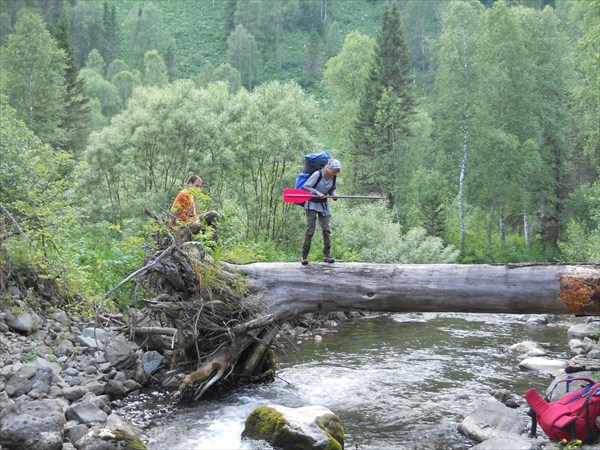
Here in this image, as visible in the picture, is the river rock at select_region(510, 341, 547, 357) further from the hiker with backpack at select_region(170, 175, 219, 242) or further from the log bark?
the hiker with backpack at select_region(170, 175, 219, 242)

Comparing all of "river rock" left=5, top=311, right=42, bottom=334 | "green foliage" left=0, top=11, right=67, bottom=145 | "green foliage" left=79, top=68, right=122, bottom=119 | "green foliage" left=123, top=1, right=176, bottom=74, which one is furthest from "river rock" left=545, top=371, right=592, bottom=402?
"green foliage" left=123, top=1, right=176, bottom=74

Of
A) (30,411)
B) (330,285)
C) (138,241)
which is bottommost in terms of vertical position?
(30,411)

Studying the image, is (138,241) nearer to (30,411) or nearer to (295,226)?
(30,411)

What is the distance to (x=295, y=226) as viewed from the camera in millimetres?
24828

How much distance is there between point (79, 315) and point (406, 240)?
55.9 feet

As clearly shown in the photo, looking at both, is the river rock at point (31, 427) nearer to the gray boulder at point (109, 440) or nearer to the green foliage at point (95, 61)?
the gray boulder at point (109, 440)

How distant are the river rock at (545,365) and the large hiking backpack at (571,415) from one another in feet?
14.2

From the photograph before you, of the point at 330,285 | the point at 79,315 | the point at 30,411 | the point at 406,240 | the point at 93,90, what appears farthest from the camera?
the point at 93,90

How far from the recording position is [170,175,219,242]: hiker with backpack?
11695mm

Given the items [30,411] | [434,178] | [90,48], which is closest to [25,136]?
[30,411]

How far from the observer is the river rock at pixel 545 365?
13680 millimetres

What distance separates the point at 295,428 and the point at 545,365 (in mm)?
7274

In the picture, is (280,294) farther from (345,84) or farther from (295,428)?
(345,84)

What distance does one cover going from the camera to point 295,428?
9.02 meters
